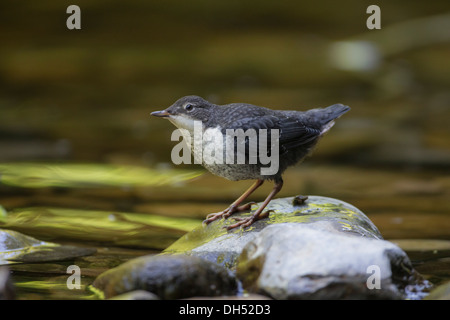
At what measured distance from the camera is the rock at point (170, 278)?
412cm

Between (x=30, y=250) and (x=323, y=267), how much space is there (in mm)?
2582

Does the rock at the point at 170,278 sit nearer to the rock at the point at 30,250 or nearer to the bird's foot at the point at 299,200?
the rock at the point at 30,250

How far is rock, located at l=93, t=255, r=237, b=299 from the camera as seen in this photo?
13.5 ft

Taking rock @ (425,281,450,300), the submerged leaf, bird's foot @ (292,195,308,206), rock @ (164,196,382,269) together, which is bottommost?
rock @ (425,281,450,300)

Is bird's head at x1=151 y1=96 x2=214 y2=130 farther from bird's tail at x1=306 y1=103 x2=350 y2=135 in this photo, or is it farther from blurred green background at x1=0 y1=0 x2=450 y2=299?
blurred green background at x1=0 y1=0 x2=450 y2=299

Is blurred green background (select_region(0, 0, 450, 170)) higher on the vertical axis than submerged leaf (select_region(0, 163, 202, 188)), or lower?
higher

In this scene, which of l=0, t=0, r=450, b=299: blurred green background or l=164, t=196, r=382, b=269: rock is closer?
l=164, t=196, r=382, b=269: rock

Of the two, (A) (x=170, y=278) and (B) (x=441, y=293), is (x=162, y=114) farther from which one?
(B) (x=441, y=293)

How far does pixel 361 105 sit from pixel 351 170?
13.1 feet

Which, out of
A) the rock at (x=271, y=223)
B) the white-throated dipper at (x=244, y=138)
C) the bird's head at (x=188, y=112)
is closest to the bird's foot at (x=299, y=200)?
the rock at (x=271, y=223)

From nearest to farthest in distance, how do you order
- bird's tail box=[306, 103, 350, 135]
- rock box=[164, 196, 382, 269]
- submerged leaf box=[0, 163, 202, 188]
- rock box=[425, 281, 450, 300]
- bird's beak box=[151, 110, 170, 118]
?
rock box=[425, 281, 450, 300] → rock box=[164, 196, 382, 269] → bird's beak box=[151, 110, 170, 118] → bird's tail box=[306, 103, 350, 135] → submerged leaf box=[0, 163, 202, 188]

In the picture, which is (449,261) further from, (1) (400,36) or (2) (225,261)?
(1) (400,36)

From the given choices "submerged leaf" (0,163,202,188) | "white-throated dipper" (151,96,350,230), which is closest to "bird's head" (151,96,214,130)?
"white-throated dipper" (151,96,350,230)

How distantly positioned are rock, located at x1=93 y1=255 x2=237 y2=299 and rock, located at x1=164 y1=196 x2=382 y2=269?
53 cm
